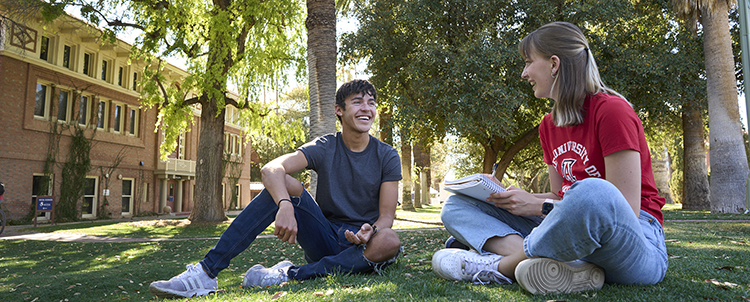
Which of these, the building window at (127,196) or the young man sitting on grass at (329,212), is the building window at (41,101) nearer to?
the building window at (127,196)

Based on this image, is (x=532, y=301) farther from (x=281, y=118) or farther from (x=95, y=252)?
(x=281, y=118)

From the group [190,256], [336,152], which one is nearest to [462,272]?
[336,152]

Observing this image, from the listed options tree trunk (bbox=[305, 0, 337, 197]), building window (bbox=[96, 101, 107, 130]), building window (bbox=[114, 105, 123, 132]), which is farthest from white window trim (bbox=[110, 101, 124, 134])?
tree trunk (bbox=[305, 0, 337, 197])

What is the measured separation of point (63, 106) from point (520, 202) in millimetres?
23333

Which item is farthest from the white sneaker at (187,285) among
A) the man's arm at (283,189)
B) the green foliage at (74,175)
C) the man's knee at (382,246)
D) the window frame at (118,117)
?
→ the window frame at (118,117)

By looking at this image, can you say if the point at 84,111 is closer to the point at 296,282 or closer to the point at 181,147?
the point at 181,147

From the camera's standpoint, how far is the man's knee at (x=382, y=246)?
3.11 metres

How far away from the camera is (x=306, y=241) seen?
3.26 meters

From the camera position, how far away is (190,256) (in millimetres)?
7570

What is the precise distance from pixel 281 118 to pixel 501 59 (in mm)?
8462

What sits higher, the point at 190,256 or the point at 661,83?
the point at 661,83

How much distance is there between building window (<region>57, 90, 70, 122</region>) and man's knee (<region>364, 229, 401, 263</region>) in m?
21.9

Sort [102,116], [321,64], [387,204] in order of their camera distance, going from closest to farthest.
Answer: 1. [387,204]
2. [321,64]
3. [102,116]

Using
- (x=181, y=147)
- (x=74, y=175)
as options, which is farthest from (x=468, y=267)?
(x=181, y=147)
